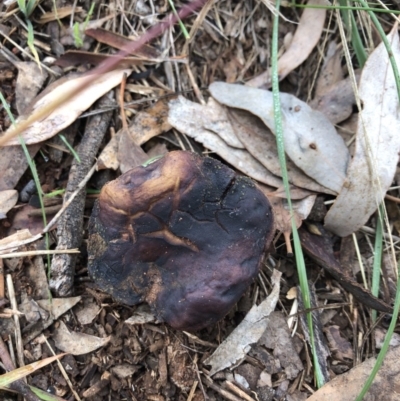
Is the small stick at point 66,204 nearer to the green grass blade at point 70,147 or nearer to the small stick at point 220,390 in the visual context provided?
the green grass blade at point 70,147

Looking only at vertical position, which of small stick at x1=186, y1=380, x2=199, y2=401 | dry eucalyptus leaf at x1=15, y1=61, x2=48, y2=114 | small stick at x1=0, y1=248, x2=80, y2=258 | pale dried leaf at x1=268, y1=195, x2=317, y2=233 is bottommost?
small stick at x1=186, y1=380, x2=199, y2=401

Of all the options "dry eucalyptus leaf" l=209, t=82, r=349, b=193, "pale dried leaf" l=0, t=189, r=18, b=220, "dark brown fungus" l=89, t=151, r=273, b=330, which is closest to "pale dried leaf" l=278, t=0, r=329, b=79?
"dry eucalyptus leaf" l=209, t=82, r=349, b=193

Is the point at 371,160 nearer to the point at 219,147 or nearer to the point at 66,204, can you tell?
the point at 219,147

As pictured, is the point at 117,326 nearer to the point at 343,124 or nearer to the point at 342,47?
the point at 343,124

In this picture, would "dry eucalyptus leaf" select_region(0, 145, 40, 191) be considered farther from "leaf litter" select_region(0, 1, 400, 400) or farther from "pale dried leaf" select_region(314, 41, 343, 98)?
"pale dried leaf" select_region(314, 41, 343, 98)

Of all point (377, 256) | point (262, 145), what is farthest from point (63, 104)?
point (377, 256)

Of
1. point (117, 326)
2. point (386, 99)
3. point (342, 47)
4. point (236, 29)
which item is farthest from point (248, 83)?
point (117, 326)

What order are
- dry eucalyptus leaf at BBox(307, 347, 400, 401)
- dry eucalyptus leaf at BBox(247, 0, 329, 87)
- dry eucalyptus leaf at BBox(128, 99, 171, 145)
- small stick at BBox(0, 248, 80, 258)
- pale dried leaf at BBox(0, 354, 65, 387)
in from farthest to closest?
dry eucalyptus leaf at BBox(247, 0, 329, 87) → dry eucalyptus leaf at BBox(128, 99, 171, 145) → small stick at BBox(0, 248, 80, 258) → dry eucalyptus leaf at BBox(307, 347, 400, 401) → pale dried leaf at BBox(0, 354, 65, 387)
